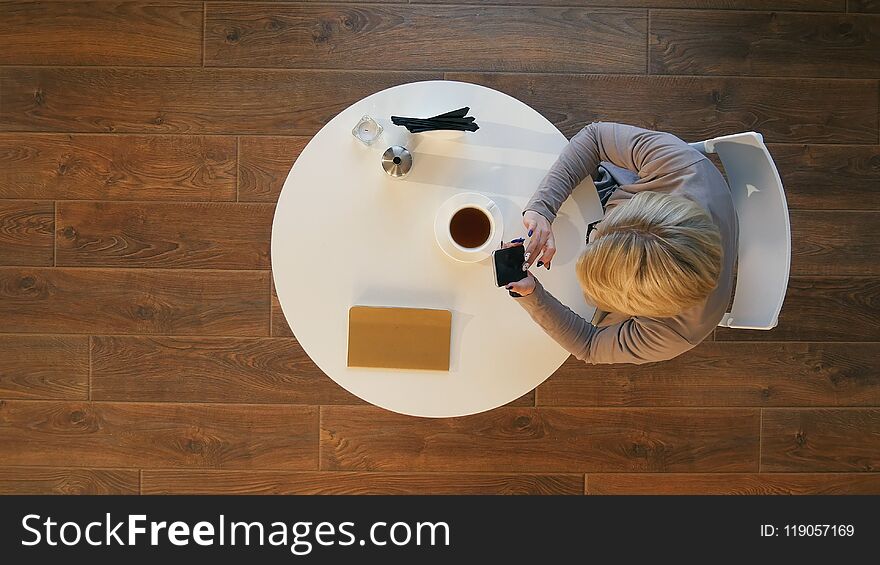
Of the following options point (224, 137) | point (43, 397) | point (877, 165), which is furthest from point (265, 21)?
point (877, 165)

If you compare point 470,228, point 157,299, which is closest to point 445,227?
point 470,228

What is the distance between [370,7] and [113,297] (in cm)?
111

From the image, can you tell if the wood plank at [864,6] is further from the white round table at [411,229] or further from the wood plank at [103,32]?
the wood plank at [103,32]

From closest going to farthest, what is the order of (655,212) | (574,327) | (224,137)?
(655,212)
(574,327)
(224,137)

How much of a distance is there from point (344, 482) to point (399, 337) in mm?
765

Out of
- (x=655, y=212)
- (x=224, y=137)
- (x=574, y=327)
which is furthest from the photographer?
(x=224, y=137)

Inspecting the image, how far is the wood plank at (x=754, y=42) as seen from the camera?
1.88m

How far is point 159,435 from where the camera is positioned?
188cm

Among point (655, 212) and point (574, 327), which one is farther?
point (574, 327)

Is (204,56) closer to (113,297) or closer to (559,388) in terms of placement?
(113,297)

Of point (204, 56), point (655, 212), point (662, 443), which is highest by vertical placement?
point (204, 56)

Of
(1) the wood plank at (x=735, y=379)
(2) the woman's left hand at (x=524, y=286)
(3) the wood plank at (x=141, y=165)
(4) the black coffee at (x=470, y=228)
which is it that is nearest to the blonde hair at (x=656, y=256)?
(2) the woman's left hand at (x=524, y=286)

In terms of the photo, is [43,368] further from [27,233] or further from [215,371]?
[215,371]

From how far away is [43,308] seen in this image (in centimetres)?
188
